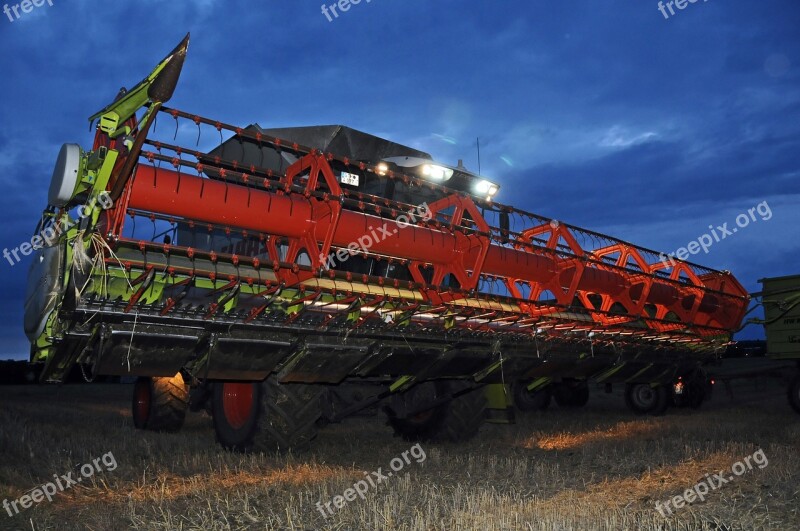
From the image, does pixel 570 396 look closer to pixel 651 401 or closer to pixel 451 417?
pixel 651 401

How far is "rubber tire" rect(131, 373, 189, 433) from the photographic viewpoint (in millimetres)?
7629

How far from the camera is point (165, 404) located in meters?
7.63

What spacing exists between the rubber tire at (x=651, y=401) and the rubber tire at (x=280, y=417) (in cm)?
697

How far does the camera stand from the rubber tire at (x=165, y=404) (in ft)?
25.0

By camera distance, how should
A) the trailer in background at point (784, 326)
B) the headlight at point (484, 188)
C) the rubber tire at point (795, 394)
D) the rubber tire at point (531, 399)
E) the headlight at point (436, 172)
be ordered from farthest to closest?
the rubber tire at point (531, 399)
the trailer in background at point (784, 326)
the rubber tire at point (795, 394)
the headlight at point (484, 188)
the headlight at point (436, 172)

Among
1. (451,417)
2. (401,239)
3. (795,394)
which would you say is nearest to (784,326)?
(795,394)

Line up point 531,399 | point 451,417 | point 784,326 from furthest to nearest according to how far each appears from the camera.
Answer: point 531,399 < point 784,326 < point 451,417

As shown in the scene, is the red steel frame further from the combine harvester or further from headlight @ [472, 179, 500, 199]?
headlight @ [472, 179, 500, 199]

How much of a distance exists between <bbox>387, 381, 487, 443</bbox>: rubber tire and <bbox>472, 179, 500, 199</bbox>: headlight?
214cm

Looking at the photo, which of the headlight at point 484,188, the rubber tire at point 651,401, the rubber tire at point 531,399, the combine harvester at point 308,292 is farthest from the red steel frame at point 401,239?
the rubber tire at point 531,399

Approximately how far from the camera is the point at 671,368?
27.5ft

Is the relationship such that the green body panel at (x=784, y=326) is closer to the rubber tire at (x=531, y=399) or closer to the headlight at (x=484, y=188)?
the rubber tire at (x=531, y=399)

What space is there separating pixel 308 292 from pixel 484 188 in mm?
2932

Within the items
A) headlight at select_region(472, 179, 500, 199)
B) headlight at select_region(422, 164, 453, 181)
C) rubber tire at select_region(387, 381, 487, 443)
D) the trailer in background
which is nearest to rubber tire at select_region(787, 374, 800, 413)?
the trailer in background
